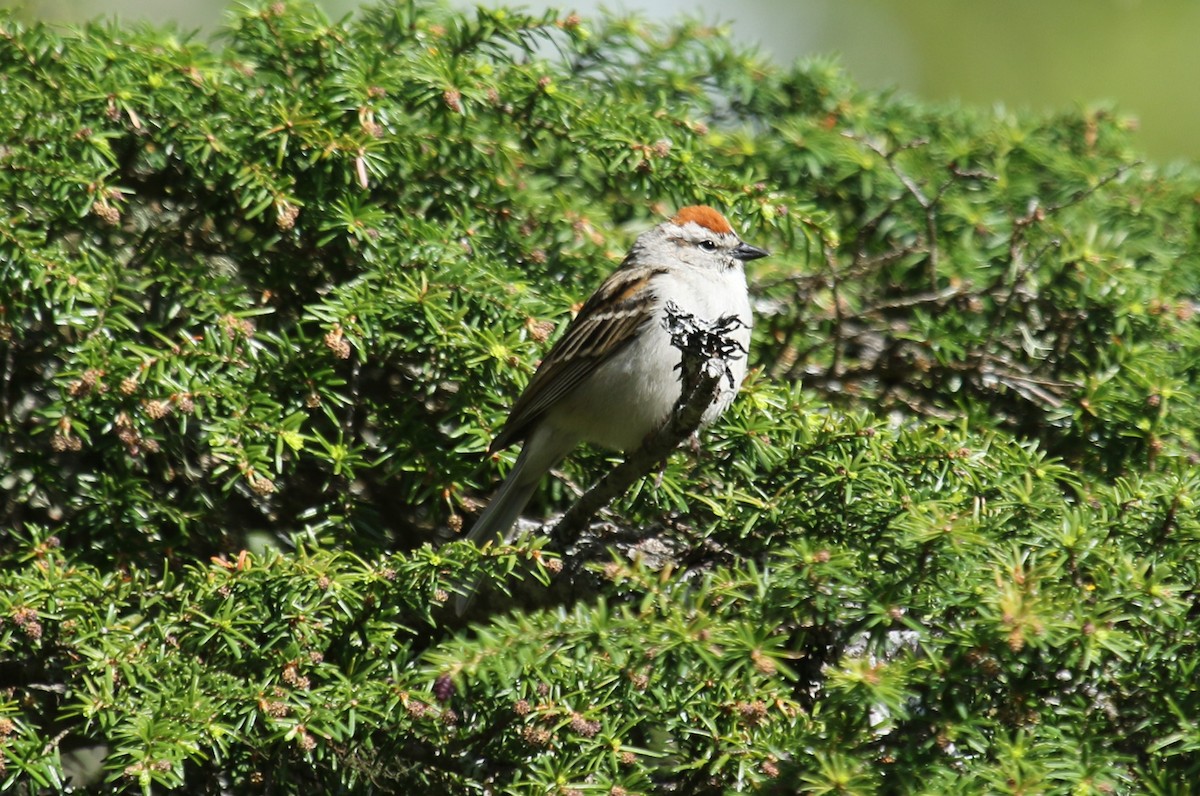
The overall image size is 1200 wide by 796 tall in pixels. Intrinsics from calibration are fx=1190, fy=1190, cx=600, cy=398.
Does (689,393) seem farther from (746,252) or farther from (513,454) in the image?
(746,252)

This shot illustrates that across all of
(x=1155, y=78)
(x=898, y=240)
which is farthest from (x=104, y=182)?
(x=1155, y=78)

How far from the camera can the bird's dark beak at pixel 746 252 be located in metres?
4.42

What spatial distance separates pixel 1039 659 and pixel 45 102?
333cm

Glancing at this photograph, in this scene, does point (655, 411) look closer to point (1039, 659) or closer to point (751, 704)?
point (751, 704)

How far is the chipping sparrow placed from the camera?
3.60 m

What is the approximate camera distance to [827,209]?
483 cm

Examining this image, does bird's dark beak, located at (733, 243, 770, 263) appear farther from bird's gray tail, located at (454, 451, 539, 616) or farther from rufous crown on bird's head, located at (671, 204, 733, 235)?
bird's gray tail, located at (454, 451, 539, 616)

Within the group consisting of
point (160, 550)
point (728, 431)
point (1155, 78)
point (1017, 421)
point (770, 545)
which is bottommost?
point (160, 550)

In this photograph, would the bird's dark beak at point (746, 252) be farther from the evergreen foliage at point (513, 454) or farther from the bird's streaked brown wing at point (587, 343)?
the bird's streaked brown wing at point (587, 343)

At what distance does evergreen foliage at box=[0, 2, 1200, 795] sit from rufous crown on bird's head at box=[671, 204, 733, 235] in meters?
0.29

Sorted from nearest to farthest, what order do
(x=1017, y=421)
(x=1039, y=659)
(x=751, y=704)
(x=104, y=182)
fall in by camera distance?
(x=1039, y=659), (x=751, y=704), (x=104, y=182), (x=1017, y=421)

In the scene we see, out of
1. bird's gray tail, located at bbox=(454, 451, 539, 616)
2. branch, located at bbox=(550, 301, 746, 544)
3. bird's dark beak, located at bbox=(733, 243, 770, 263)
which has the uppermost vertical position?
bird's dark beak, located at bbox=(733, 243, 770, 263)

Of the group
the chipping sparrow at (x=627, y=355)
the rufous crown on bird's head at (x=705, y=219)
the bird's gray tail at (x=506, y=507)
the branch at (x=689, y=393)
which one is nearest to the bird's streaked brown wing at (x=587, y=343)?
the chipping sparrow at (x=627, y=355)

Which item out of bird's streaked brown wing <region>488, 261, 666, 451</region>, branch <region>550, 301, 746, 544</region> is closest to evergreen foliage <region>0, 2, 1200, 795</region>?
bird's streaked brown wing <region>488, 261, 666, 451</region>
